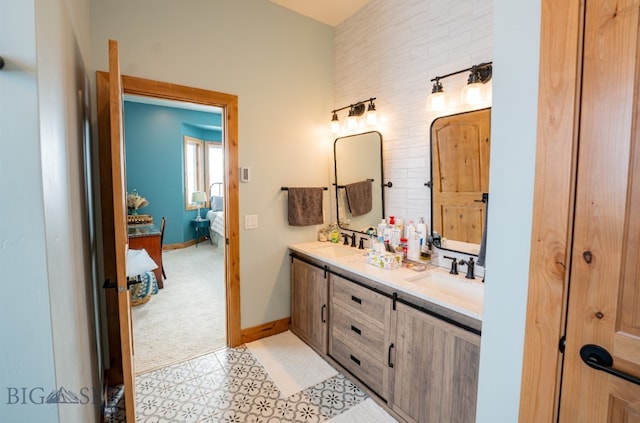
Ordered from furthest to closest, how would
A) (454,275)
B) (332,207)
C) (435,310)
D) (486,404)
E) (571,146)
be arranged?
(332,207) < (454,275) < (435,310) < (486,404) < (571,146)

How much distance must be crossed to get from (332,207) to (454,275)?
1495 mm

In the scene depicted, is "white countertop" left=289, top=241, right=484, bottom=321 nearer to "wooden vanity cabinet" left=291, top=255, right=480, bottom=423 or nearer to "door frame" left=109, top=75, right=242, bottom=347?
"wooden vanity cabinet" left=291, top=255, right=480, bottom=423

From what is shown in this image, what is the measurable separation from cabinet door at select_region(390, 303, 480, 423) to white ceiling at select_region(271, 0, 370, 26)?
2585 millimetres

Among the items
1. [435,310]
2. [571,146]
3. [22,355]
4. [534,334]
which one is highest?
[571,146]

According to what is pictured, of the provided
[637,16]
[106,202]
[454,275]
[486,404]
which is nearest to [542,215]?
[637,16]

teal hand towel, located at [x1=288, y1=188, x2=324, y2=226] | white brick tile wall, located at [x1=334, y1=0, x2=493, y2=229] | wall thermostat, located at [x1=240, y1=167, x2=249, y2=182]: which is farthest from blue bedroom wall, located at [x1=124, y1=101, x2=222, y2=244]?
white brick tile wall, located at [x1=334, y1=0, x2=493, y2=229]

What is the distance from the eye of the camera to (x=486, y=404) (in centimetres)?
114

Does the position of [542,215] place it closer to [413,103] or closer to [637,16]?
[637,16]

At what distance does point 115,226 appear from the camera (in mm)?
1448

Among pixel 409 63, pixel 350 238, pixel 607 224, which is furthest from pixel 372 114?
pixel 607 224

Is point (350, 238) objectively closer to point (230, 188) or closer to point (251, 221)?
point (251, 221)

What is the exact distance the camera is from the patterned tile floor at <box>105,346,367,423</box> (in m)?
1.89

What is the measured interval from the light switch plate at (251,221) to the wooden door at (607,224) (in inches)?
89.9

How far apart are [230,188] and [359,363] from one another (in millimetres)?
1744
